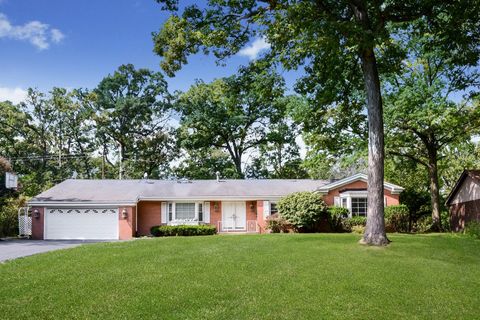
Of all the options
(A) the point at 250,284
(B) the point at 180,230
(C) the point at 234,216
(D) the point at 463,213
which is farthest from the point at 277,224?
(A) the point at 250,284

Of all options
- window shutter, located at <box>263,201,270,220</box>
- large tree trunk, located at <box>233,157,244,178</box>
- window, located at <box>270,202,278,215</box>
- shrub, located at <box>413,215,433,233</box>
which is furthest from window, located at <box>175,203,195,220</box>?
shrub, located at <box>413,215,433,233</box>

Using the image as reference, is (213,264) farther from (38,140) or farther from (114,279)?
(38,140)

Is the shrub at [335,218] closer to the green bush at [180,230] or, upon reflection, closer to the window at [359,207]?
the window at [359,207]

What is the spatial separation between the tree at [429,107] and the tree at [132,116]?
2492 cm

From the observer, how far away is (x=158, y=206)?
26.6m

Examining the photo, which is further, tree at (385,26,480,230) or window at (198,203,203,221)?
window at (198,203,203,221)

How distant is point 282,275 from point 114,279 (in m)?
3.84

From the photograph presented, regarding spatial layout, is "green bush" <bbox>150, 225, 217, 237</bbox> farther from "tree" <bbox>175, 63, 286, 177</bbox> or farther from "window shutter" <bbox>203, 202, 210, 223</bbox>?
"tree" <bbox>175, 63, 286, 177</bbox>

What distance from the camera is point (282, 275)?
959 cm

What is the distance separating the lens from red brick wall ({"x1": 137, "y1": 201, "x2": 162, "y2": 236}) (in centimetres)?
2639

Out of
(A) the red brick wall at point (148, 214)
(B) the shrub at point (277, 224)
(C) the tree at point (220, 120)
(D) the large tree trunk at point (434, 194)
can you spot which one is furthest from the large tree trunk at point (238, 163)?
(D) the large tree trunk at point (434, 194)

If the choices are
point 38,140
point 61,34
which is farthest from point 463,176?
point 38,140

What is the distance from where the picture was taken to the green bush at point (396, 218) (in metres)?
24.2

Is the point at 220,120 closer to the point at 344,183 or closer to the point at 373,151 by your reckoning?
the point at 344,183
